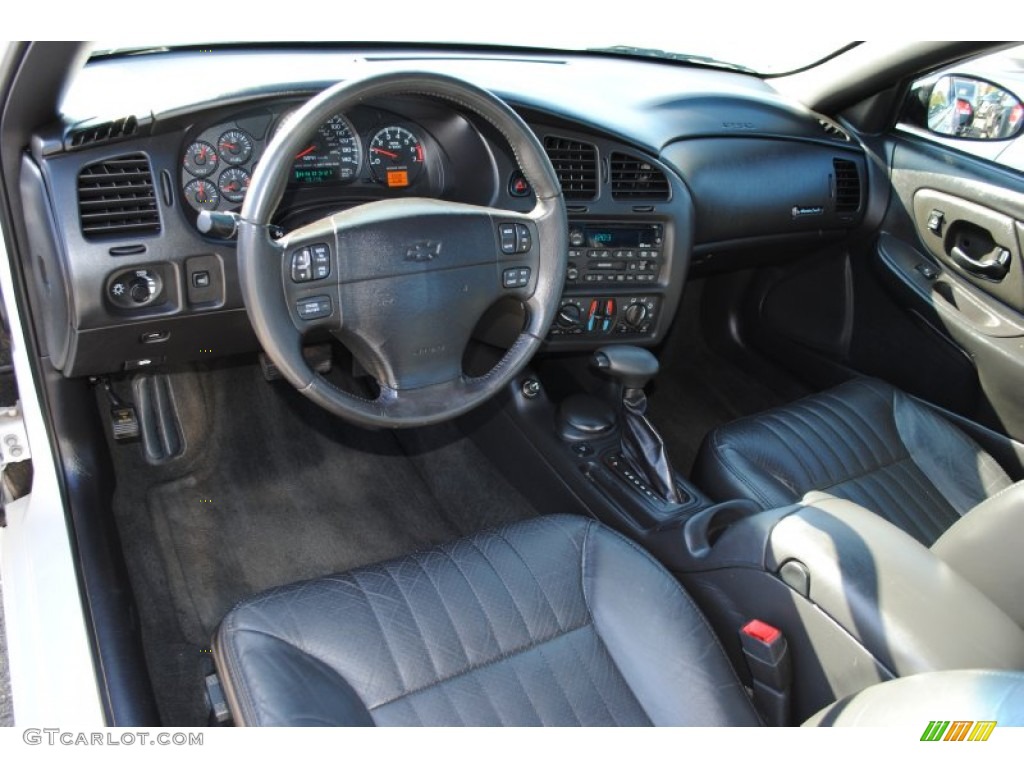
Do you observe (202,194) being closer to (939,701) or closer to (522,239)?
(522,239)

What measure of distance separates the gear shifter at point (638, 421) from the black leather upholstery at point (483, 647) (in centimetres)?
60

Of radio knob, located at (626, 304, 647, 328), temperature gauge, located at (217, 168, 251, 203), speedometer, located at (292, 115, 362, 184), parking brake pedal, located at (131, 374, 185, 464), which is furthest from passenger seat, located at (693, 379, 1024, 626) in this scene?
parking brake pedal, located at (131, 374, 185, 464)

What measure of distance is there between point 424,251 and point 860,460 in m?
1.33

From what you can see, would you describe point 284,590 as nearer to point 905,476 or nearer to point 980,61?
point 905,476

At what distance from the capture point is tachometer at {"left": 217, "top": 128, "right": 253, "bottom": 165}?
1791 millimetres

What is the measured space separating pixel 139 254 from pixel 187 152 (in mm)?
210

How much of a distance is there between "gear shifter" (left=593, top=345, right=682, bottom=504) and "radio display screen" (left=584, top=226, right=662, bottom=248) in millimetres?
278

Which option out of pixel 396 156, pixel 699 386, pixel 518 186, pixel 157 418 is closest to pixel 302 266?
pixel 396 156

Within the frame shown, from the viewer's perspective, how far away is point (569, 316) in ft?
7.94

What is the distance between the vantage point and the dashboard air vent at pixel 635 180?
2.31 m

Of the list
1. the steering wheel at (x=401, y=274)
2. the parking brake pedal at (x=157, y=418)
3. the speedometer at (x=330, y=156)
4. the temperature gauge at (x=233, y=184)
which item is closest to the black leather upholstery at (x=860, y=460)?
the steering wheel at (x=401, y=274)

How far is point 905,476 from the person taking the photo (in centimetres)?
236

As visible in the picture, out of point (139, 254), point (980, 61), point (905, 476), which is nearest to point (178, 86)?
point (139, 254)

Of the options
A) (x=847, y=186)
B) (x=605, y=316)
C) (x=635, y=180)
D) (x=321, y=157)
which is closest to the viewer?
(x=321, y=157)
